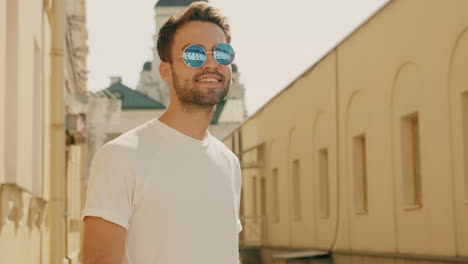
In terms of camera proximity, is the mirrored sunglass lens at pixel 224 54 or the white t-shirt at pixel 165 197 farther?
the mirrored sunglass lens at pixel 224 54

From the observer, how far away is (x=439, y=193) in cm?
1648

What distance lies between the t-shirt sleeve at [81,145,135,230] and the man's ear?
0.35 meters

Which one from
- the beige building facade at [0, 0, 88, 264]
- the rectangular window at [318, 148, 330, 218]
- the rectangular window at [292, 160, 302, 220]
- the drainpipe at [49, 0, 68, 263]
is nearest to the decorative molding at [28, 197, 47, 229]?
the beige building facade at [0, 0, 88, 264]

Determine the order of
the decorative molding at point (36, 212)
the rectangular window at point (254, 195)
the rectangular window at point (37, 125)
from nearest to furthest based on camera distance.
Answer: the decorative molding at point (36, 212) → the rectangular window at point (37, 125) → the rectangular window at point (254, 195)

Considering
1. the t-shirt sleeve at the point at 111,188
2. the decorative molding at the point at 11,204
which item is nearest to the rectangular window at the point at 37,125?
the decorative molding at the point at 11,204

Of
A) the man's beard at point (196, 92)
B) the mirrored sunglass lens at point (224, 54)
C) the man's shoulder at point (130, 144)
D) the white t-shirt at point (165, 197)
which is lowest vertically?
the white t-shirt at point (165, 197)

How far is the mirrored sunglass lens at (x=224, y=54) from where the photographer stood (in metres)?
3.15

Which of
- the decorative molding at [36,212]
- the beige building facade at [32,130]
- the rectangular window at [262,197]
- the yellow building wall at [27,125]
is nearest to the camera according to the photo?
the yellow building wall at [27,125]

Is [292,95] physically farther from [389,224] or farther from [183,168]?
[183,168]

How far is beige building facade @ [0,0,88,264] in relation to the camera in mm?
9297

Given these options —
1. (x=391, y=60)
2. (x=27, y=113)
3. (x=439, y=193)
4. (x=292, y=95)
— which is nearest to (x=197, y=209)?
(x=27, y=113)

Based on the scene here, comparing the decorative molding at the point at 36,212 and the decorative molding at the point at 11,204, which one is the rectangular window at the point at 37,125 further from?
the decorative molding at the point at 11,204

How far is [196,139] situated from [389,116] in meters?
16.5

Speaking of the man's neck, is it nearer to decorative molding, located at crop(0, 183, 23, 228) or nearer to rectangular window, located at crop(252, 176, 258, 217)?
decorative molding, located at crop(0, 183, 23, 228)
